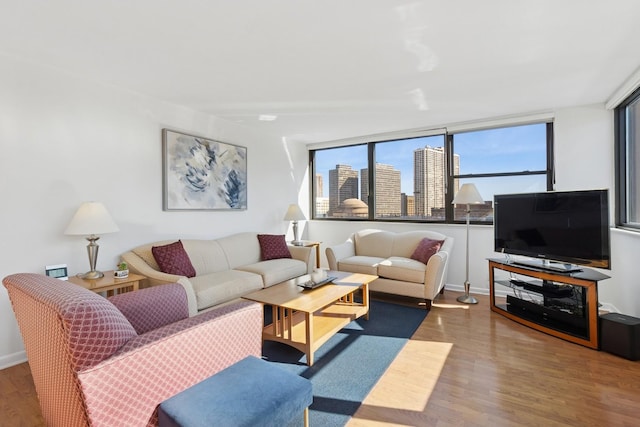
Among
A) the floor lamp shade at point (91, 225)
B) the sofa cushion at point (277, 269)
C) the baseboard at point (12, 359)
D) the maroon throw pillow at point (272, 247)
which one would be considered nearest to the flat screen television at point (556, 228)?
the sofa cushion at point (277, 269)

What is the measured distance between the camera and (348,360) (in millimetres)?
2432

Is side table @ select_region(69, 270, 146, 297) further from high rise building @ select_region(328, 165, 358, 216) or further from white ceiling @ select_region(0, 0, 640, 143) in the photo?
high rise building @ select_region(328, 165, 358, 216)

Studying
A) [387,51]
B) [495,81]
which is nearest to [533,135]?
[495,81]

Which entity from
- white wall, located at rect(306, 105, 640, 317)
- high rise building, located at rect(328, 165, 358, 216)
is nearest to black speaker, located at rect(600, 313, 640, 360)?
white wall, located at rect(306, 105, 640, 317)

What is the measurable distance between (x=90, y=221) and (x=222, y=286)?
124 centimetres

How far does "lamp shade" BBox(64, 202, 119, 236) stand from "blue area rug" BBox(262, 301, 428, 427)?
171 cm

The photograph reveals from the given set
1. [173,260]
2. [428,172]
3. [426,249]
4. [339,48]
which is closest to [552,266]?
[426,249]

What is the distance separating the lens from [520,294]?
3.33 metres

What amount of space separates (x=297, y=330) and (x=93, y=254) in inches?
73.8

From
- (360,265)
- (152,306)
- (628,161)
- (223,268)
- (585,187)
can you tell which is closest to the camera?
(152,306)

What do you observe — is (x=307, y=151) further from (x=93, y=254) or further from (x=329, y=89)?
(x=93, y=254)

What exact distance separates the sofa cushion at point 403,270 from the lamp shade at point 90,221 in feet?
9.53

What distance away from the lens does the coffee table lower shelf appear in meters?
2.35

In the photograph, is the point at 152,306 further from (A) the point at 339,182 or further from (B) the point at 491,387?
(A) the point at 339,182
